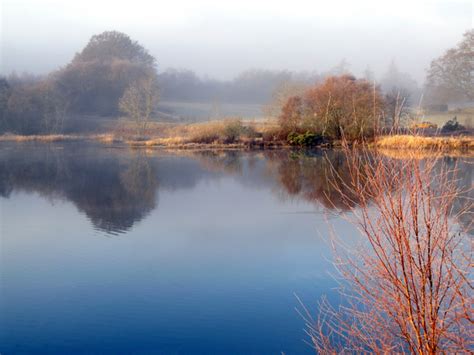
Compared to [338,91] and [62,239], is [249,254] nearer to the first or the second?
[62,239]

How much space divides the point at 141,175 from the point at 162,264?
11.1 m

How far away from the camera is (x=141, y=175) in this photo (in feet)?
62.1

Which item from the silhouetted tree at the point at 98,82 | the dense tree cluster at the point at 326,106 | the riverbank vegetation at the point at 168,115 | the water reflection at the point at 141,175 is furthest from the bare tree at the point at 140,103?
the dense tree cluster at the point at 326,106

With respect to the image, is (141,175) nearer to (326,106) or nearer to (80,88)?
(326,106)

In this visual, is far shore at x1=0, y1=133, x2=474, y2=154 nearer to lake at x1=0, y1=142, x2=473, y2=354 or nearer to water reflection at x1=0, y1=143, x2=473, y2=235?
water reflection at x1=0, y1=143, x2=473, y2=235

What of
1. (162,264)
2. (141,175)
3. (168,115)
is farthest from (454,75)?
(162,264)

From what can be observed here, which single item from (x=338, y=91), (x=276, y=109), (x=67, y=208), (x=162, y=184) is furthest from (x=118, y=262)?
(x=276, y=109)

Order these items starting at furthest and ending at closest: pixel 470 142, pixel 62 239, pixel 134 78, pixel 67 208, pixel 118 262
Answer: pixel 134 78 < pixel 470 142 < pixel 67 208 < pixel 62 239 < pixel 118 262

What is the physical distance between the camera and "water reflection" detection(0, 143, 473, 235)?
13.3 metres

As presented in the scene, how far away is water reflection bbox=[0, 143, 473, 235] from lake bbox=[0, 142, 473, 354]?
12 centimetres

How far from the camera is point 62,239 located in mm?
9820

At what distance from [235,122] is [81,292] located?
26.0m

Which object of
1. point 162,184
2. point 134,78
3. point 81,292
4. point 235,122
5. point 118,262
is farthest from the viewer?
point 134,78

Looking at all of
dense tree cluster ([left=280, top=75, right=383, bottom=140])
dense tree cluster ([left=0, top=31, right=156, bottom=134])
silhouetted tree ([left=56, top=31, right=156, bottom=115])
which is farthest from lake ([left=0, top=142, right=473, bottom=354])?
silhouetted tree ([left=56, top=31, right=156, bottom=115])
